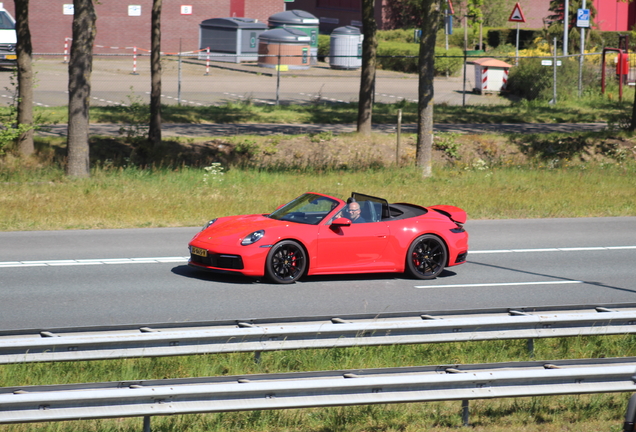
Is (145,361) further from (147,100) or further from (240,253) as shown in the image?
(147,100)

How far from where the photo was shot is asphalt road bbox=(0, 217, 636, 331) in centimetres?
957

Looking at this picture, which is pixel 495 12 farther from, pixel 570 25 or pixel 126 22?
pixel 126 22

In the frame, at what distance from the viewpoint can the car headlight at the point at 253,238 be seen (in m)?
10.7

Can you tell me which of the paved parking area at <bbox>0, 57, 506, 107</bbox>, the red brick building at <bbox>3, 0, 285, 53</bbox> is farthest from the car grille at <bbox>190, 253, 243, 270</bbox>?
the red brick building at <bbox>3, 0, 285, 53</bbox>

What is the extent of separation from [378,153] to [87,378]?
58.5 feet

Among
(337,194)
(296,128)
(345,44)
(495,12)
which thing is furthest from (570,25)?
(337,194)

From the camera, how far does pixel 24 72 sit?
65.7ft

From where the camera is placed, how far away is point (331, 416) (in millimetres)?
6426

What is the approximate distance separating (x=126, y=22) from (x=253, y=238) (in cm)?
4138

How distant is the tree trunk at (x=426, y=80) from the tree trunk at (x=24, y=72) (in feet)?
32.6

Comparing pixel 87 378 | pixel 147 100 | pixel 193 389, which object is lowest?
pixel 87 378

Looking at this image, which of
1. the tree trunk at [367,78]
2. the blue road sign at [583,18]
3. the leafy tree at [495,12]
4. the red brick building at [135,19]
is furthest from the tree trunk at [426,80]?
the leafy tree at [495,12]

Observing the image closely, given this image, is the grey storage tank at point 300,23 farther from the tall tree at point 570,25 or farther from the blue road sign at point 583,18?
the blue road sign at point 583,18

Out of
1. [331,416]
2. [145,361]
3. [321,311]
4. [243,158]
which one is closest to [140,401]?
[331,416]
